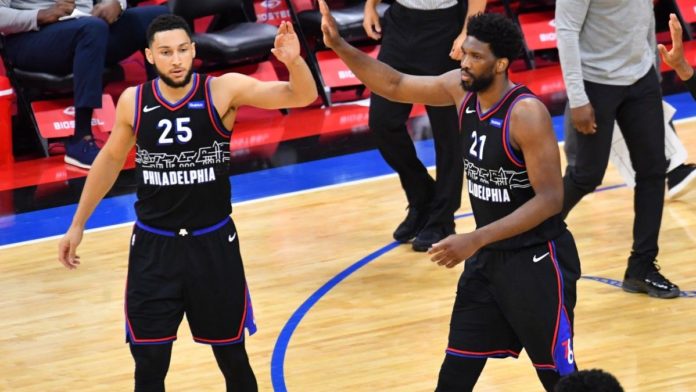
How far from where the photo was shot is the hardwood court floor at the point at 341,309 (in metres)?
5.41

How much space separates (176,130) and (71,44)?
4845 mm

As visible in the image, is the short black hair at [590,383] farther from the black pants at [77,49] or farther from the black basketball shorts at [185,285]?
the black pants at [77,49]

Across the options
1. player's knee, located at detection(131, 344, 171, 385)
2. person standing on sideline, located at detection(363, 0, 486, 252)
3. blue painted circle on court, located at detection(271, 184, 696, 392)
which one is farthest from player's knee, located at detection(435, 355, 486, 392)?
person standing on sideline, located at detection(363, 0, 486, 252)

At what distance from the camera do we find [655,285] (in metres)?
6.09

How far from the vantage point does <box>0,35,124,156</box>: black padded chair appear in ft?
30.5

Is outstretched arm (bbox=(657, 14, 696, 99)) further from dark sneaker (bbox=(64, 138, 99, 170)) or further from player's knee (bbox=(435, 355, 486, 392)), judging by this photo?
dark sneaker (bbox=(64, 138, 99, 170))

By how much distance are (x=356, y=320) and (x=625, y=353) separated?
1300 millimetres

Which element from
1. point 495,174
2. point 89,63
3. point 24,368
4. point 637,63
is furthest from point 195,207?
point 89,63

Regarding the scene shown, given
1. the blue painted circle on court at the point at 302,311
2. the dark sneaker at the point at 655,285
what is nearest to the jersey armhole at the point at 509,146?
the blue painted circle on court at the point at 302,311

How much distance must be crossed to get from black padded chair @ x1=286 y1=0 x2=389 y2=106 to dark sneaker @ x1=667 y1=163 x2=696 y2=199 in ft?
11.0

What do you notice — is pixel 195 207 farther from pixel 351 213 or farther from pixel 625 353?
pixel 351 213

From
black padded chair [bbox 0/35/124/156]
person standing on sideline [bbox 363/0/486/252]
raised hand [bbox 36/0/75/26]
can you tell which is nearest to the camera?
person standing on sideline [bbox 363/0/486/252]

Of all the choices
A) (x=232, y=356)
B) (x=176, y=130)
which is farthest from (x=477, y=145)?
(x=232, y=356)

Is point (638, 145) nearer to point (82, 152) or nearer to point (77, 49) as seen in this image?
point (82, 152)
